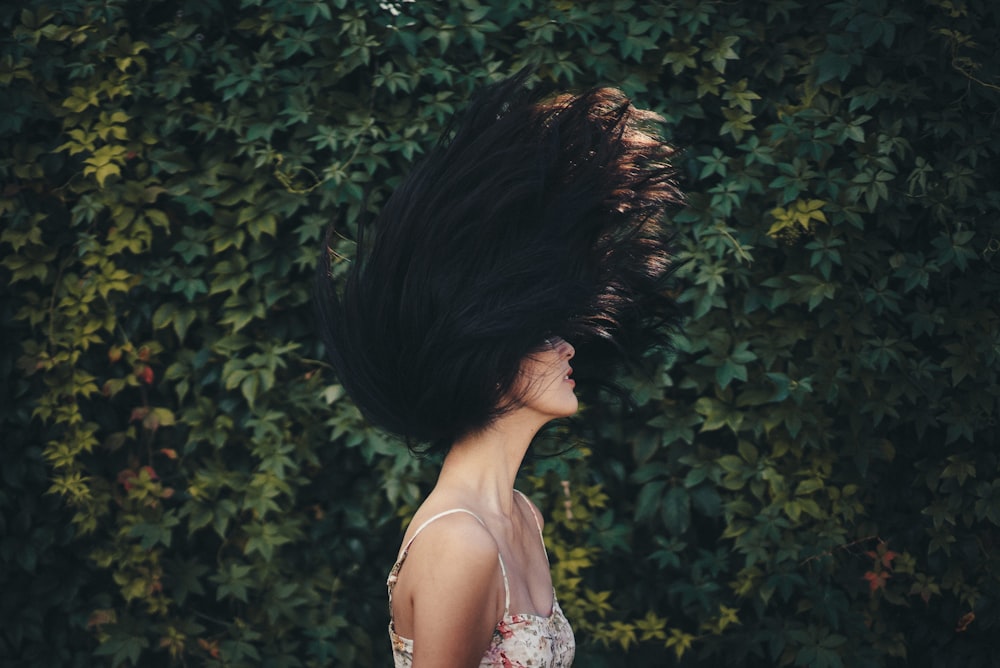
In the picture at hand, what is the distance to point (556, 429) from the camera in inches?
136

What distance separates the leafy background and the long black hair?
1.27 m

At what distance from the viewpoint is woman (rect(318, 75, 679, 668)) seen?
1976 mm

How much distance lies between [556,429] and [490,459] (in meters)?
1.41

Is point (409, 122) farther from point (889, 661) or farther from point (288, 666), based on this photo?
point (889, 661)

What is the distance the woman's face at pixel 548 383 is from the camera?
2035 millimetres

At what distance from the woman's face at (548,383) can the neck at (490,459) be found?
41 mm

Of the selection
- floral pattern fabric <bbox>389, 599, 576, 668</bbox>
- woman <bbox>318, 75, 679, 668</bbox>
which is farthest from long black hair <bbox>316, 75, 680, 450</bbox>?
floral pattern fabric <bbox>389, 599, 576, 668</bbox>

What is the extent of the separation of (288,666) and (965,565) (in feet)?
7.70

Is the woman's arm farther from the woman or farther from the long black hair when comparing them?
the long black hair

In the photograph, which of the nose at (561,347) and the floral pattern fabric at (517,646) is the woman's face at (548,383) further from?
the floral pattern fabric at (517,646)

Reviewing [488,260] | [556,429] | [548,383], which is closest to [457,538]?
[548,383]

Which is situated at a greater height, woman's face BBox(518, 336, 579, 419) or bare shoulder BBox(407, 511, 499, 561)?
woman's face BBox(518, 336, 579, 419)

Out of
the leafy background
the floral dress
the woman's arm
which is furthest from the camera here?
the leafy background

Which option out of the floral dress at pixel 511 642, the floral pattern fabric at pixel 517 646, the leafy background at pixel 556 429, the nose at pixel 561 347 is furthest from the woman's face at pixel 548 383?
the leafy background at pixel 556 429
